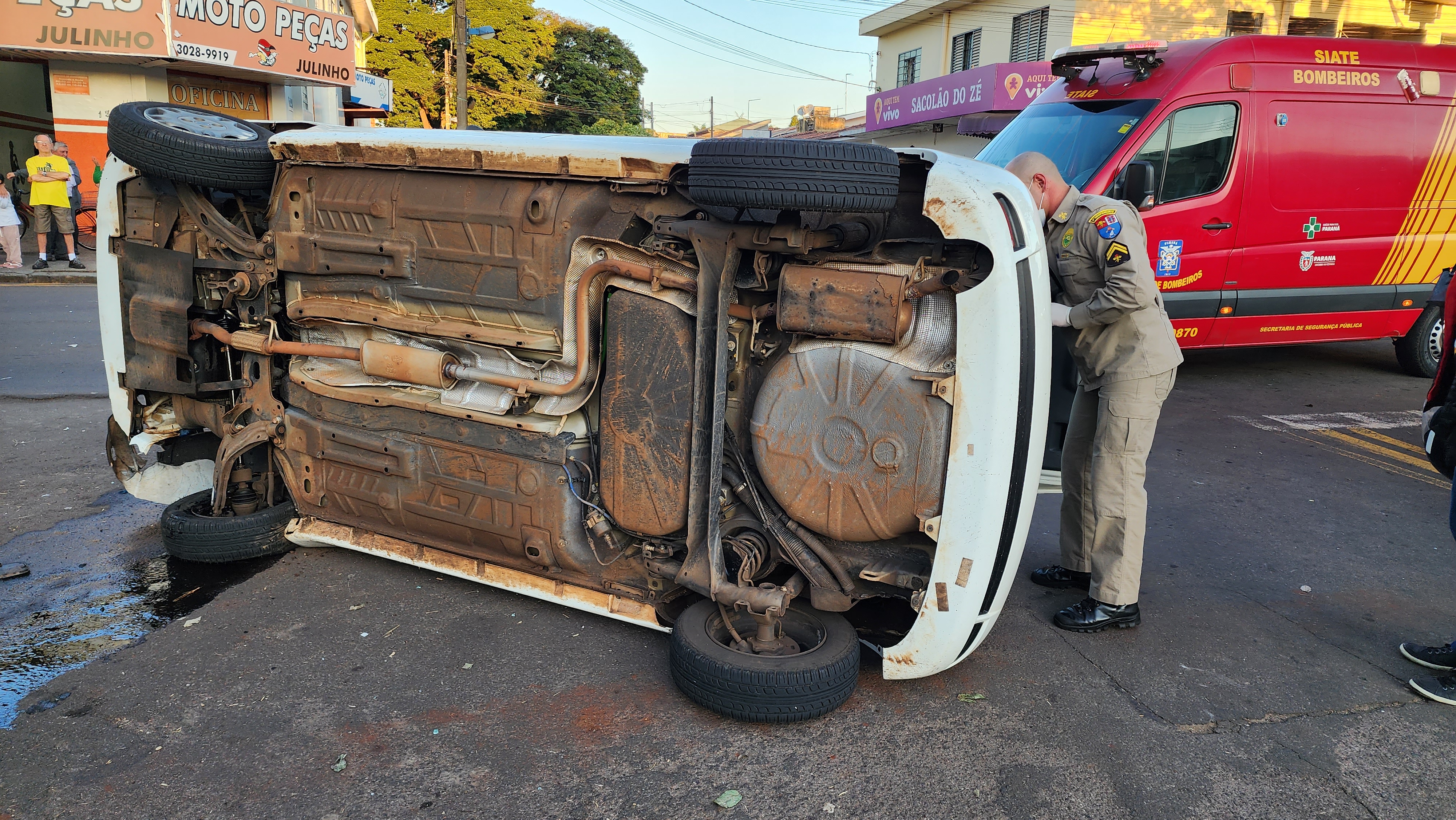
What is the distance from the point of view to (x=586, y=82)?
46.4 meters

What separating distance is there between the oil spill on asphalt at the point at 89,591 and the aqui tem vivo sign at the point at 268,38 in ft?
50.2

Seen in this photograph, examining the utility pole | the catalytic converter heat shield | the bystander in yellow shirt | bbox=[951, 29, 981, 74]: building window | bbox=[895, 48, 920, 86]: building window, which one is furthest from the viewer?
bbox=[895, 48, 920, 86]: building window

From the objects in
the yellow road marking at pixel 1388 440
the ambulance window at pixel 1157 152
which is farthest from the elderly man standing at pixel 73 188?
the yellow road marking at pixel 1388 440

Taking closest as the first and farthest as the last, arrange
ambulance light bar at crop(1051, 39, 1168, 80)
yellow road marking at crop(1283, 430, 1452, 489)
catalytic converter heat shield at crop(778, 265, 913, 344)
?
catalytic converter heat shield at crop(778, 265, 913, 344)
yellow road marking at crop(1283, 430, 1452, 489)
ambulance light bar at crop(1051, 39, 1168, 80)

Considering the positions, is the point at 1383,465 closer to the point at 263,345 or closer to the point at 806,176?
the point at 806,176

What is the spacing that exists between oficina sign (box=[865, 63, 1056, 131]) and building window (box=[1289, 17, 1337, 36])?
6.95 m

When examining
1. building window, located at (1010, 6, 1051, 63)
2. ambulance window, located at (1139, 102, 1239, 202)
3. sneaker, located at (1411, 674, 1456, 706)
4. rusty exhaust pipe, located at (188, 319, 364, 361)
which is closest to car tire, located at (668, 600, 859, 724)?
rusty exhaust pipe, located at (188, 319, 364, 361)

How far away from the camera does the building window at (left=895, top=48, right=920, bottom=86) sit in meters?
31.4

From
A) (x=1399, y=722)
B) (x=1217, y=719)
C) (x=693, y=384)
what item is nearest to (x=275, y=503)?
(x=693, y=384)

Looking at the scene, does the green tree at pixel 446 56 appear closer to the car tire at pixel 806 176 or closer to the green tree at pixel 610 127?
the green tree at pixel 610 127

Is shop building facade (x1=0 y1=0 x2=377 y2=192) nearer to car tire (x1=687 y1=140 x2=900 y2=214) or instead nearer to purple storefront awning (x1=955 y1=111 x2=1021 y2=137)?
purple storefront awning (x1=955 y1=111 x2=1021 y2=137)

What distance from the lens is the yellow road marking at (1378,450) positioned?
5598 millimetres

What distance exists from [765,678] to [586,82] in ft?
156

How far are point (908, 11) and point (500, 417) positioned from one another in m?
30.9
